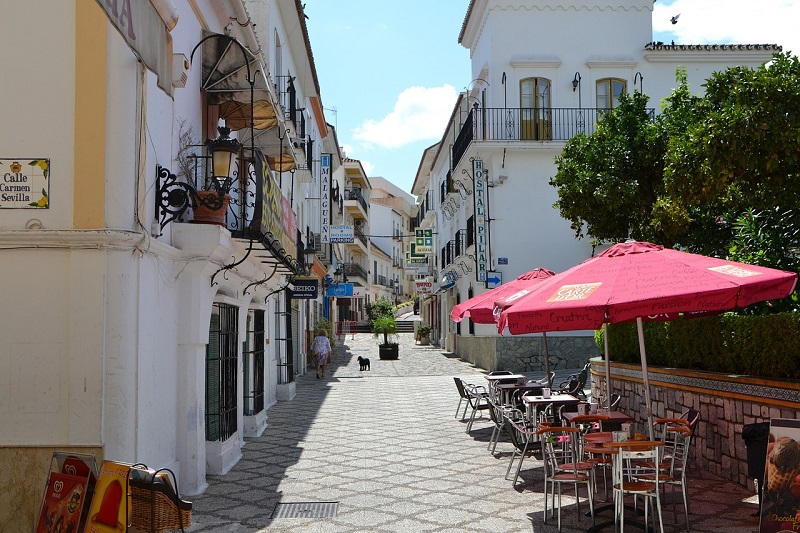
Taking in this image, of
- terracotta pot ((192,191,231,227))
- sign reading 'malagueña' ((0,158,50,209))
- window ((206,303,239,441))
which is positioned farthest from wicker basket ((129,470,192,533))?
window ((206,303,239,441))

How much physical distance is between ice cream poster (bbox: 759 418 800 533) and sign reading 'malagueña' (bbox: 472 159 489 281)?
17924 millimetres

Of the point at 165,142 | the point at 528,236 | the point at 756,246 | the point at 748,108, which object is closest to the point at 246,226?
the point at 165,142

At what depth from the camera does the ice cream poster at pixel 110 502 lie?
5.28 m

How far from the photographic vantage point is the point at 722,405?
8.62 m

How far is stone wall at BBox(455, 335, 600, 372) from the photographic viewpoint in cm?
2361

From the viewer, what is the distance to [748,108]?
21.9ft

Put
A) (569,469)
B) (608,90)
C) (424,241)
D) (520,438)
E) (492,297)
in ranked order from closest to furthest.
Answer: (569,469) < (520,438) < (492,297) < (608,90) < (424,241)

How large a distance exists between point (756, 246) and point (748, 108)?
12.1ft

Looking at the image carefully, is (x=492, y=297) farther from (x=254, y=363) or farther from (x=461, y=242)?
(x=461, y=242)

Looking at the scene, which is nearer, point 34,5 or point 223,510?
point 34,5

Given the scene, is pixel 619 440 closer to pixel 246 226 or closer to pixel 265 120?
pixel 246 226

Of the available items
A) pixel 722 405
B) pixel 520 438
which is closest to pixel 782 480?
pixel 722 405

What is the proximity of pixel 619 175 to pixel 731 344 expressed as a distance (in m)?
4.87

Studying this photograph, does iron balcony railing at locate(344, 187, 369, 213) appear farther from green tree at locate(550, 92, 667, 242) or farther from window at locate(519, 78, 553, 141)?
green tree at locate(550, 92, 667, 242)
